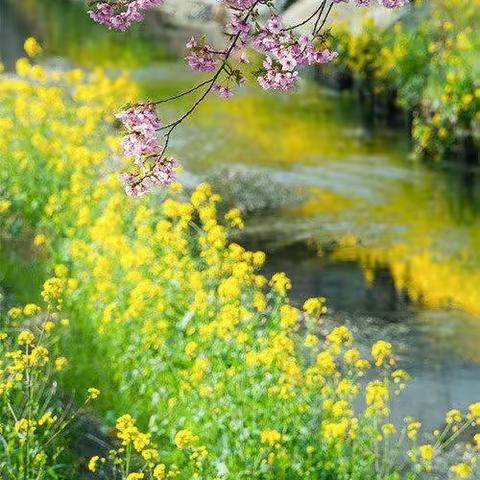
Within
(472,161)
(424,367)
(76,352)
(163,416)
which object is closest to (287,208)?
(472,161)

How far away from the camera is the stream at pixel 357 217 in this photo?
26.8 ft

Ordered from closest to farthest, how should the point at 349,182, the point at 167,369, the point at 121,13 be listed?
the point at 121,13, the point at 167,369, the point at 349,182

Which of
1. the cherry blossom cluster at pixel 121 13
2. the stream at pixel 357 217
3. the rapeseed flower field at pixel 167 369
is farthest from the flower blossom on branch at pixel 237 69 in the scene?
the stream at pixel 357 217

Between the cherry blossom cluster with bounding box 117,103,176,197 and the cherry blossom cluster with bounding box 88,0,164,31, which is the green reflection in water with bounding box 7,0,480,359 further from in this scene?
the cherry blossom cluster with bounding box 88,0,164,31

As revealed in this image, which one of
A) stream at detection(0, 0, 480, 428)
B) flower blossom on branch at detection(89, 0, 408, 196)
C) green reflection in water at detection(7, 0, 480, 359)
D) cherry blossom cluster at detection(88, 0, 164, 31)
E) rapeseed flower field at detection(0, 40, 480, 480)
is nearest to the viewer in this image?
flower blossom on branch at detection(89, 0, 408, 196)

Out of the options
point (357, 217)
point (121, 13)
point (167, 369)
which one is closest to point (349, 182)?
point (357, 217)

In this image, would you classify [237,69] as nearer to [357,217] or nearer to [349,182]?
[357,217]

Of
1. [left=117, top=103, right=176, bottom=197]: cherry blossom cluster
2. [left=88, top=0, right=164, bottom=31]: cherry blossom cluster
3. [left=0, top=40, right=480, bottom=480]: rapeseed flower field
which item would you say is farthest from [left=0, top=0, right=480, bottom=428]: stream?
[left=88, top=0, right=164, bottom=31]: cherry blossom cluster

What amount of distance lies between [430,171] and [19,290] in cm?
613

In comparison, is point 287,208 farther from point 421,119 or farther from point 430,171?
point 421,119

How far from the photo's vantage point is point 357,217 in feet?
36.4

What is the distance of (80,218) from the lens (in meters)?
8.48

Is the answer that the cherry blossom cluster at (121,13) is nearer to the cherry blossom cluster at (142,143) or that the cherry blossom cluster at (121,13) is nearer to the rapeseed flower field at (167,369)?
the cherry blossom cluster at (142,143)

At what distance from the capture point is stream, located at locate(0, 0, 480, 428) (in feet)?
26.8
